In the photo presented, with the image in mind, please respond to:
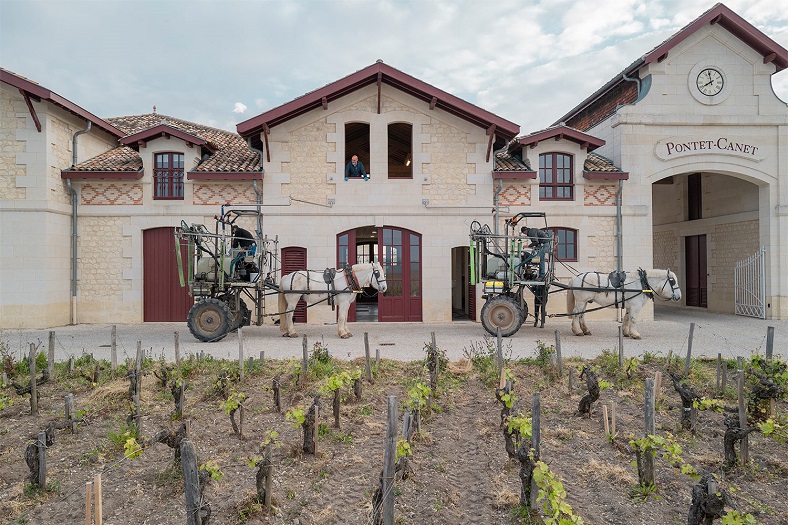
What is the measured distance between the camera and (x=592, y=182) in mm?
13695

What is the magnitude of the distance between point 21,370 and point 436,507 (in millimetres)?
6695

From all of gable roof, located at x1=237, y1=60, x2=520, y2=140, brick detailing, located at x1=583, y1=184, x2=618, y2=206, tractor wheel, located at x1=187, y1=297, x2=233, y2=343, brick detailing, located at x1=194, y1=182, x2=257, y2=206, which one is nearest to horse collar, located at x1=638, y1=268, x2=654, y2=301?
brick detailing, located at x1=583, y1=184, x2=618, y2=206

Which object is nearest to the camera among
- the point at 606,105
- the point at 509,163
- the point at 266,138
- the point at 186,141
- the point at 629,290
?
the point at 629,290

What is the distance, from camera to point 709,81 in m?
13.9

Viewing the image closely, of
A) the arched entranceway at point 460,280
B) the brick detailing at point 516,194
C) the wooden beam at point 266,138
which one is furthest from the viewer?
the arched entranceway at point 460,280

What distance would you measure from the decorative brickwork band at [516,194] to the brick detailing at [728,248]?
745 cm

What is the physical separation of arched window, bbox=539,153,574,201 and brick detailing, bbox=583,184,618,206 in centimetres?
43

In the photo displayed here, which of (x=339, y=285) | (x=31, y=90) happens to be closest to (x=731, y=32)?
(x=339, y=285)

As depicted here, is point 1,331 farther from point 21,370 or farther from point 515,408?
point 515,408

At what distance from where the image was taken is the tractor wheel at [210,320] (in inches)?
398

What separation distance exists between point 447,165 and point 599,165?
456 cm

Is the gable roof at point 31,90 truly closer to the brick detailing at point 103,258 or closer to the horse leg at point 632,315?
the brick detailing at point 103,258

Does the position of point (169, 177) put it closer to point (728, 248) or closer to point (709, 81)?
point (709, 81)

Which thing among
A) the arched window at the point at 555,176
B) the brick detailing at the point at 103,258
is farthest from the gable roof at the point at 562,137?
the brick detailing at the point at 103,258
